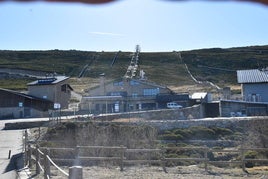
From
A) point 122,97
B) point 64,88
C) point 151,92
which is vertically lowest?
point 122,97

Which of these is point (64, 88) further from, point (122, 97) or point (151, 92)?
point (151, 92)

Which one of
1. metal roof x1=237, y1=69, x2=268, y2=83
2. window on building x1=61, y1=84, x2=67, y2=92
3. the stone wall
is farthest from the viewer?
window on building x1=61, y1=84, x2=67, y2=92

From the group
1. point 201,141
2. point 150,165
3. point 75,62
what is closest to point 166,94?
point 201,141

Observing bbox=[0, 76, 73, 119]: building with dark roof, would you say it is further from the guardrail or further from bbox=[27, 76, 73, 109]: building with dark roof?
the guardrail

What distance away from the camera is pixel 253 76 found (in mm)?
49531

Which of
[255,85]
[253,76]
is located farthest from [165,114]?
[253,76]

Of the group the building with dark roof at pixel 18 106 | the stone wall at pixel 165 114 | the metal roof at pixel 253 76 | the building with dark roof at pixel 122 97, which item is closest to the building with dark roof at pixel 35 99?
the building with dark roof at pixel 18 106

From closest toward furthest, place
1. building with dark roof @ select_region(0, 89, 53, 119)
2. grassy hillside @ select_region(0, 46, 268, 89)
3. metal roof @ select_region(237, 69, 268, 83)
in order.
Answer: metal roof @ select_region(237, 69, 268, 83) → building with dark roof @ select_region(0, 89, 53, 119) → grassy hillside @ select_region(0, 46, 268, 89)

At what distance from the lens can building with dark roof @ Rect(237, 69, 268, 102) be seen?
47875mm

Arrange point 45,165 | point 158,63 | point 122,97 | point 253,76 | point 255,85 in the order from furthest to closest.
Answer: point 158,63, point 122,97, point 253,76, point 255,85, point 45,165

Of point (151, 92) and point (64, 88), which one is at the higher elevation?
point (64, 88)

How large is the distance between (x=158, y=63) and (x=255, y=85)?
71913mm

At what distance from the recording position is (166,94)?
5666 cm

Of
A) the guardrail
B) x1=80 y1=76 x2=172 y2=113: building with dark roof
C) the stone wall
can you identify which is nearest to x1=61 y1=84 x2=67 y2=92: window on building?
x1=80 y1=76 x2=172 y2=113: building with dark roof
